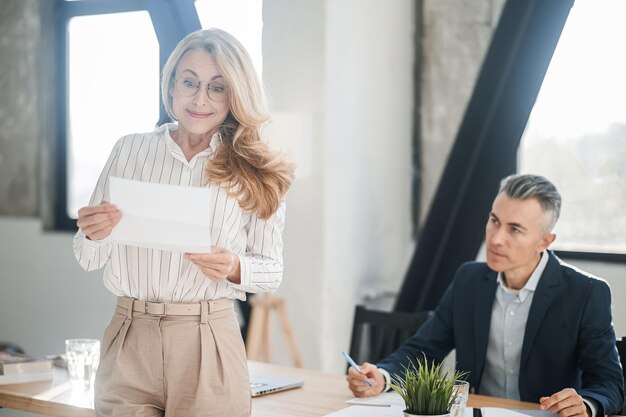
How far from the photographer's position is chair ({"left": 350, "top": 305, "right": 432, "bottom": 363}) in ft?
10.6

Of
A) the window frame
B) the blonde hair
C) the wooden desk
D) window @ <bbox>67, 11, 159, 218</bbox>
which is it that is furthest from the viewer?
the window frame

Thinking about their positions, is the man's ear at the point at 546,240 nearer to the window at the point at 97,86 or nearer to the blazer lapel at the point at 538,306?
the blazer lapel at the point at 538,306

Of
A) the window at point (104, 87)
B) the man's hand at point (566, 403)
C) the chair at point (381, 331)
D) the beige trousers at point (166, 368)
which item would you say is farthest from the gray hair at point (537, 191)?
the window at point (104, 87)

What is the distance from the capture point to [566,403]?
217 cm

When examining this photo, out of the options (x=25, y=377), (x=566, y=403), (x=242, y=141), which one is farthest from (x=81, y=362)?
(x=566, y=403)

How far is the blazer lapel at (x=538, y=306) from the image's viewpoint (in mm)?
2684

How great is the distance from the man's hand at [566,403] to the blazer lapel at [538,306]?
50cm

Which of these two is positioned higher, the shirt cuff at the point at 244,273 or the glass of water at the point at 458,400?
the shirt cuff at the point at 244,273

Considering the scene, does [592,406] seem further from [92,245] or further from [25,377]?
[25,377]

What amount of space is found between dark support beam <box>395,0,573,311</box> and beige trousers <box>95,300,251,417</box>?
6.91 ft

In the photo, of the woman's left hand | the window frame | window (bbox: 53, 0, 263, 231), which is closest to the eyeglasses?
the woman's left hand

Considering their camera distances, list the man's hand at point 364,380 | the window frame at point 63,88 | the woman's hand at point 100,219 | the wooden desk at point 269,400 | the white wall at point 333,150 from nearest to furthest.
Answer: the woman's hand at point 100,219
the wooden desk at point 269,400
the man's hand at point 364,380
the white wall at point 333,150
the window frame at point 63,88

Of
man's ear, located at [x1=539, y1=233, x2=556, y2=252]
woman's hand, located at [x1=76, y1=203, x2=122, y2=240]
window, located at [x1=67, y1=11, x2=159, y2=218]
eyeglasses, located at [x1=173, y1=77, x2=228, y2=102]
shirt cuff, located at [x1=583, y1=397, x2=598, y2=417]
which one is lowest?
shirt cuff, located at [x1=583, y1=397, x2=598, y2=417]

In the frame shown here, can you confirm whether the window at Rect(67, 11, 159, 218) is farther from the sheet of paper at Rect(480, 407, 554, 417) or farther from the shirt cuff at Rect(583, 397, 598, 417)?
the shirt cuff at Rect(583, 397, 598, 417)
